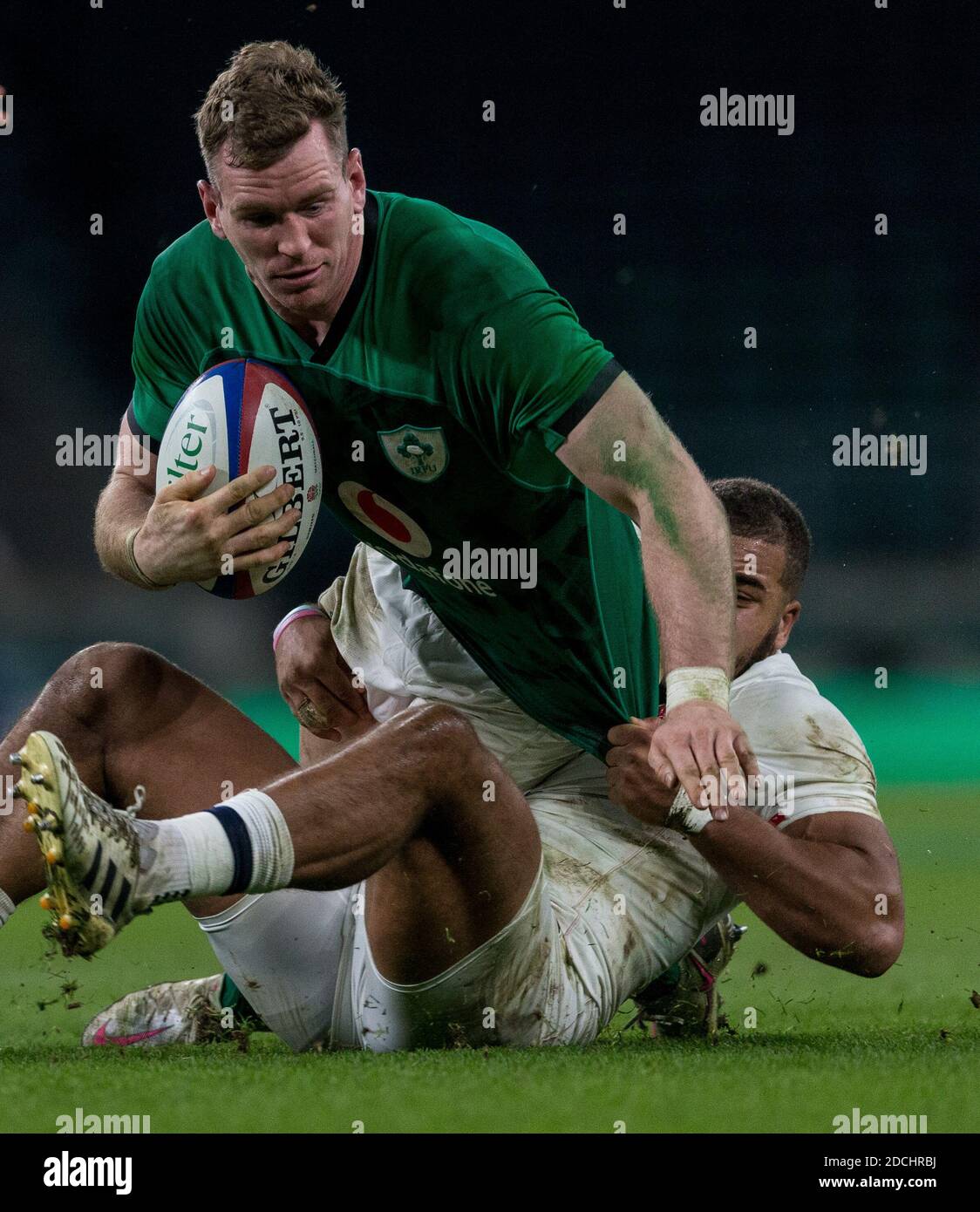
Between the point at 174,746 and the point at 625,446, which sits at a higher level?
the point at 625,446

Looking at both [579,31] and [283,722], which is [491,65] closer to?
[579,31]

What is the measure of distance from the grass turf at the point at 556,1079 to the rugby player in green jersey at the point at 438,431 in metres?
0.41

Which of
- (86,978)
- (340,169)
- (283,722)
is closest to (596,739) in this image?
(340,169)

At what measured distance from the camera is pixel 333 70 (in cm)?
820

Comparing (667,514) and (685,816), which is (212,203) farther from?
(685,816)

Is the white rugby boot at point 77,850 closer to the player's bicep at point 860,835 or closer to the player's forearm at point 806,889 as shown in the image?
the player's forearm at point 806,889

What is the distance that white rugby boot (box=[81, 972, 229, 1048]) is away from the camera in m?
2.84

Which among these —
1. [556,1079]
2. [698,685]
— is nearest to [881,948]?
[698,685]

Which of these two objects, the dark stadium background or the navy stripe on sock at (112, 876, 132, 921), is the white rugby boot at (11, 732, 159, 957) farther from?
the dark stadium background

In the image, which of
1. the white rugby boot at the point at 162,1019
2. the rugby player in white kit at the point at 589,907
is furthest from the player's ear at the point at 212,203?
the white rugby boot at the point at 162,1019

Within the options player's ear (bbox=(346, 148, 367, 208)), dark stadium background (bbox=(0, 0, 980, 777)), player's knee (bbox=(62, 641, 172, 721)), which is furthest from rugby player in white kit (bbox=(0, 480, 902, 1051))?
dark stadium background (bbox=(0, 0, 980, 777))

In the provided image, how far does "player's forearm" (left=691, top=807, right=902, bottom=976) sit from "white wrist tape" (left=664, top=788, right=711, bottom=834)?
0.03 metres

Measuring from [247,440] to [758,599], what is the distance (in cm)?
123

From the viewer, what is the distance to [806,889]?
258cm
